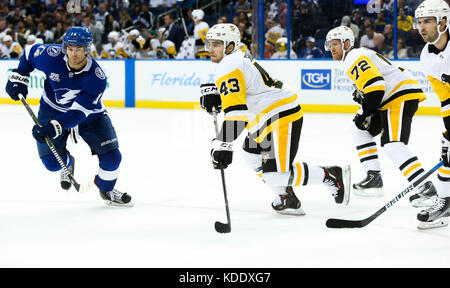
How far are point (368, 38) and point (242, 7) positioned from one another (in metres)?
2.49

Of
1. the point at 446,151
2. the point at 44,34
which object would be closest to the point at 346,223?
the point at 446,151

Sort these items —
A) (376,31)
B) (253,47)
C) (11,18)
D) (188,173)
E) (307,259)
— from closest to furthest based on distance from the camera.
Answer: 1. (307,259)
2. (188,173)
3. (376,31)
4. (253,47)
5. (11,18)

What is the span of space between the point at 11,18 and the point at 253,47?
6106mm

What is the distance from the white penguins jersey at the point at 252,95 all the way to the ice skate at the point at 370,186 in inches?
34.9

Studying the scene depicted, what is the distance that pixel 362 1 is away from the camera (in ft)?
32.8

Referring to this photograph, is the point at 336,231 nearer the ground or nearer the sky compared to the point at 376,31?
nearer the ground

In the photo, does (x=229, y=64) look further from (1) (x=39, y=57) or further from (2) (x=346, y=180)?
(1) (x=39, y=57)

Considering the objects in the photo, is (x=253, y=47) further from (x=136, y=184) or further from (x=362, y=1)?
(x=136, y=184)

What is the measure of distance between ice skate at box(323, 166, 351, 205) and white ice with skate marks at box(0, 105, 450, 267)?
0.09 m

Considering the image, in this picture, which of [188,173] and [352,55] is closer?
[352,55]

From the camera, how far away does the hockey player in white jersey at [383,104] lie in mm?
3918

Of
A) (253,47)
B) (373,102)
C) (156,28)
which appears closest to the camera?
(373,102)

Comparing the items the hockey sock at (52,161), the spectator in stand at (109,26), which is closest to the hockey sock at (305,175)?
the hockey sock at (52,161)

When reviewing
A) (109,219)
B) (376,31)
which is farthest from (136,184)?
(376,31)
